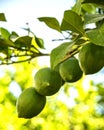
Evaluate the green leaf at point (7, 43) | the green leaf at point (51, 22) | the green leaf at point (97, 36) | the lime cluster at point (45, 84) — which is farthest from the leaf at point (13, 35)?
the green leaf at point (97, 36)

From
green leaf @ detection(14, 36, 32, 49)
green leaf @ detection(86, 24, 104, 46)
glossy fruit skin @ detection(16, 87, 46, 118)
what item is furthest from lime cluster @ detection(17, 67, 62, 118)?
green leaf @ detection(86, 24, 104, 46)

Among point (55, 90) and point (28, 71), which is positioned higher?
point (55, 90)

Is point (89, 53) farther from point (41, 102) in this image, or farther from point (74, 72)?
point (41, 102)

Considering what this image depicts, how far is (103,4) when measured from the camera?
1423 millimetres

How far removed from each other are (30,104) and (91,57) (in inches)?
12.7

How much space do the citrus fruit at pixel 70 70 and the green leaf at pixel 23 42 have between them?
195 millimetres

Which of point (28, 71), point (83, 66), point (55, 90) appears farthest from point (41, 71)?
point (28, 71)

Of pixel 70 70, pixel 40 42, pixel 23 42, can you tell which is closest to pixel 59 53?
pixel 70 70

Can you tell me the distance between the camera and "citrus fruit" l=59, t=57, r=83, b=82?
154cm

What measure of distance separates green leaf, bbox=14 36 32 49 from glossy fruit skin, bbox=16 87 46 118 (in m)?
0.21

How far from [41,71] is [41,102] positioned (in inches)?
4.5

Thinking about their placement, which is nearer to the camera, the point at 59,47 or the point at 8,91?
the point at 59,47

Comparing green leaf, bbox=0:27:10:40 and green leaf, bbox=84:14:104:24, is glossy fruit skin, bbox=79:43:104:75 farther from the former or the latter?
green leaf, bbox=0:27:10:40

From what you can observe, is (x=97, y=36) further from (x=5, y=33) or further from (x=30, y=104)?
(x=5, y=33)
